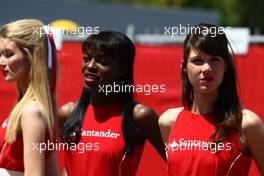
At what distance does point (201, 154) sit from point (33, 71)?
939 millimetres

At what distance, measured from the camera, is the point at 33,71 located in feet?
13.9

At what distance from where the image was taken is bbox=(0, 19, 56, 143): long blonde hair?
4164mm

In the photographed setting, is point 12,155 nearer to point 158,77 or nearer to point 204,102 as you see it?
point 204,102

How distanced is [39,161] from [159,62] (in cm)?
286

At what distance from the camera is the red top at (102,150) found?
15.2 ft

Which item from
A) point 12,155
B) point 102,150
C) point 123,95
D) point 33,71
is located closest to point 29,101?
point 33,71

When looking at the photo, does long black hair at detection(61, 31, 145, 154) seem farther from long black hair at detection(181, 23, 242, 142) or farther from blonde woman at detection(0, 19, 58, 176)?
long black hair at detection(181, 23, 242, 142)

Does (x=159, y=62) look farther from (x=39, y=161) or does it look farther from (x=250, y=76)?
(x=39, y=161)

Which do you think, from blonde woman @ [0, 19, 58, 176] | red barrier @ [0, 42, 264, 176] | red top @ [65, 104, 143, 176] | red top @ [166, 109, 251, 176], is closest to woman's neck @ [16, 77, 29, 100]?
blonde woman @ [0, 19, 58, 176]

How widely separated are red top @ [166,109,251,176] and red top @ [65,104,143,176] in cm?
39

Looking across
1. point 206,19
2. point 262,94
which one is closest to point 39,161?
point 262,94

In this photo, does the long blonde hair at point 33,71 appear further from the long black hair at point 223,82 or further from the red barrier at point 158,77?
the red barrier at point 158,77

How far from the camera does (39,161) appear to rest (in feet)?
13.4

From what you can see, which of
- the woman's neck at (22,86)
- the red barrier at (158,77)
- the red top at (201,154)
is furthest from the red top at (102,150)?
the red barrier at (158,77)
